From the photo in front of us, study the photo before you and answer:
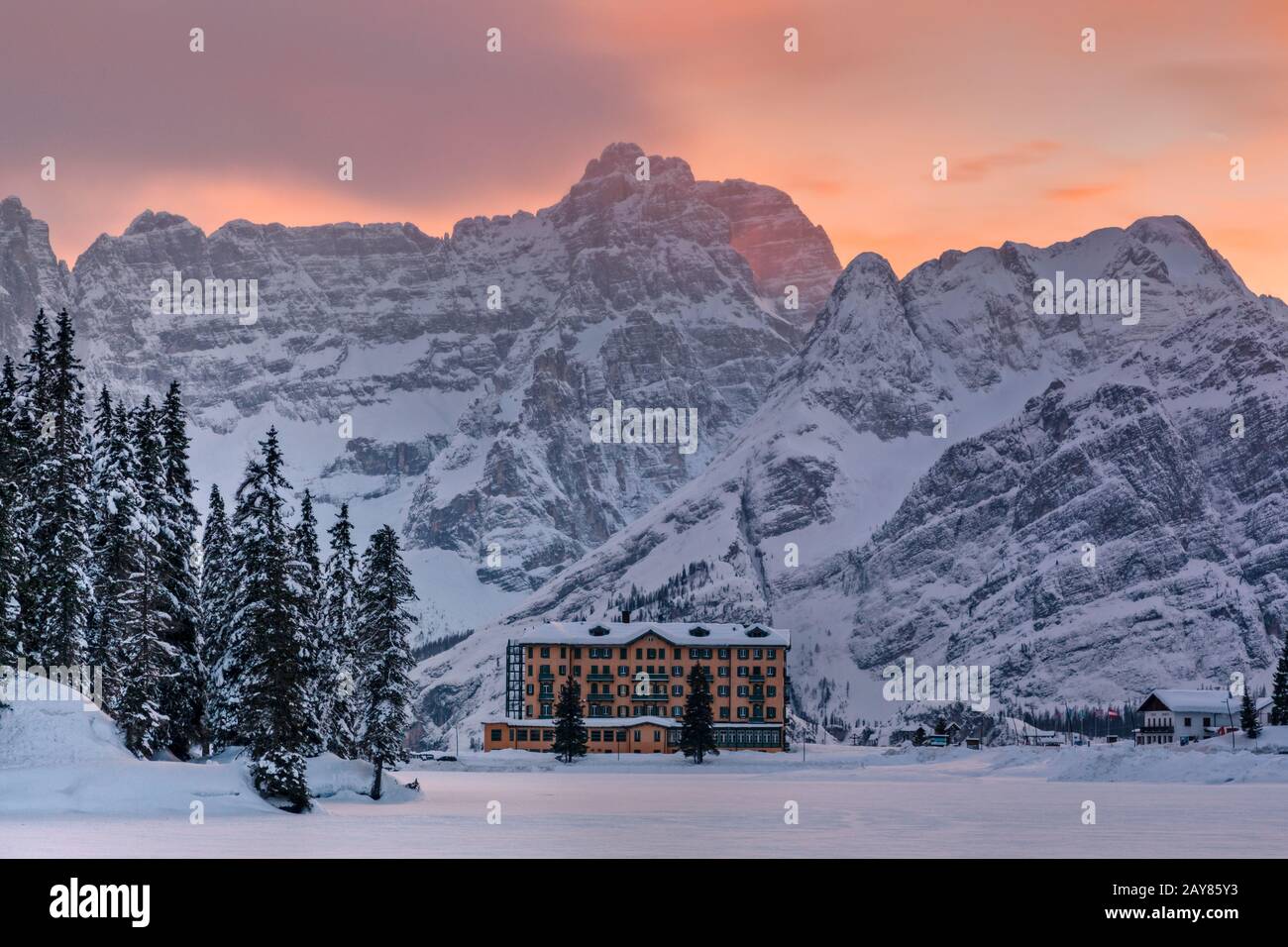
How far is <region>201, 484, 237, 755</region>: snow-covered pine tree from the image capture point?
10244cm

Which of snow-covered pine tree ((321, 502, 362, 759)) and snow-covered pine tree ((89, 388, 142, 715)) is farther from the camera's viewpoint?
snow-covered pine tree ((321, 502, 362, 759))

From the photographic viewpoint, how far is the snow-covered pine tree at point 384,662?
11238cm

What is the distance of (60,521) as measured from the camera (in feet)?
331

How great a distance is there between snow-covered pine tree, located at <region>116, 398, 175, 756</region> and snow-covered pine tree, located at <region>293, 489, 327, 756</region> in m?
8.10

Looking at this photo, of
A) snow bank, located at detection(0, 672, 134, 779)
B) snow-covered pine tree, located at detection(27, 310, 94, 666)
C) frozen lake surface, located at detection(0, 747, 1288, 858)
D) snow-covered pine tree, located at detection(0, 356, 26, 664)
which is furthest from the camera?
snow-covered pine tree, located at detection(27, 310, 94, 666)

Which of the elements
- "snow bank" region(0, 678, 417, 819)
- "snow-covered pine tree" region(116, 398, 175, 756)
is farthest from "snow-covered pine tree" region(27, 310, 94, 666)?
"snow bank" region(0, 678, 417, 819)

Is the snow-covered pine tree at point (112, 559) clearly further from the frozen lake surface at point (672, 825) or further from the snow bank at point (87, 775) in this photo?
the frozen lake surface at point (672, 825)

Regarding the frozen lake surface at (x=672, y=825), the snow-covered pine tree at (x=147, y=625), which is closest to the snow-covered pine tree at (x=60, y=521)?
the snow-covered pine tree at (x=147, y=625)

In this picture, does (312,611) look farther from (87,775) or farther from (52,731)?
(87,775)

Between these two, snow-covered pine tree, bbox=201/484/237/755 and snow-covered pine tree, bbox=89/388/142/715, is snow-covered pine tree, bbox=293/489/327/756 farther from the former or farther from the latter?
snow-covered pine tree, bbox=89/388/142/715

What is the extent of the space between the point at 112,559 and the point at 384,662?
17955mm

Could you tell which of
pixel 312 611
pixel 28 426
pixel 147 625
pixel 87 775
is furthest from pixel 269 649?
pixel 28 426

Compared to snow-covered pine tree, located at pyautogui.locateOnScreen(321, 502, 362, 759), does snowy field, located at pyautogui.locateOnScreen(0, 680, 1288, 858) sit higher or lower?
lower
